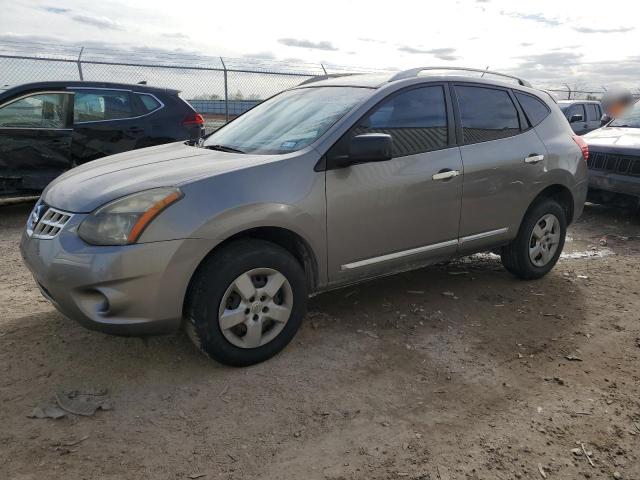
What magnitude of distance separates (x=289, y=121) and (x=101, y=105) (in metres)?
4.38

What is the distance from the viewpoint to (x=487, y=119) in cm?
439

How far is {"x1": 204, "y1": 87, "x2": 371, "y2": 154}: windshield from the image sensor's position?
3594mm

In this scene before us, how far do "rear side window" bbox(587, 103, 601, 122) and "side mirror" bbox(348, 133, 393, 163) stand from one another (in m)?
15.1

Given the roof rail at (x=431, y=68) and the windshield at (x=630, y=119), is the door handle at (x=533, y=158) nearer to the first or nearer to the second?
the roof rail at (x=431, y=68)

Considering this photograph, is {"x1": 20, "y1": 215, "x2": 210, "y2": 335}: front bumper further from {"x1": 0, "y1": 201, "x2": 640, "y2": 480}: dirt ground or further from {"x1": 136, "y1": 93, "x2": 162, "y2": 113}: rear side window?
{"x1": 136, "y1": 93, "x2": 162, "y2": 113}: rear side window

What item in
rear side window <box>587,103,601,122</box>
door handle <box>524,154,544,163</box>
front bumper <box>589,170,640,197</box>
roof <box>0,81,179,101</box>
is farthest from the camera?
rear side window <box>587,103,601,122</box>

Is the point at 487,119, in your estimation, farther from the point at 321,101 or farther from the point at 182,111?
the point at 182,111

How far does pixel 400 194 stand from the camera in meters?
3.72

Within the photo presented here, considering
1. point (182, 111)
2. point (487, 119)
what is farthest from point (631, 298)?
point (182, 111)

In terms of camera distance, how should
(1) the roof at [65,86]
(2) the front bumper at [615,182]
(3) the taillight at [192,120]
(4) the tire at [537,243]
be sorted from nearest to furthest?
(4) the tire at [537,243]
(1) the roof at [65,86]
(2) the front bumper at [615,182]
(3) the taillight at [192,120]

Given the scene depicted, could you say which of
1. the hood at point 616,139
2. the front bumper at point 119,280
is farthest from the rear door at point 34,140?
the hood at point 616,139

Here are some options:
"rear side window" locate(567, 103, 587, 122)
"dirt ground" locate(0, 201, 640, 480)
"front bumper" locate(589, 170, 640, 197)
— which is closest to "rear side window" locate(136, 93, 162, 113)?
"dirt ground" locate(0, 201, 640, 480)

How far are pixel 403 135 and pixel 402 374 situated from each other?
64.6 inches

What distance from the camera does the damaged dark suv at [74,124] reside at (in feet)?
21.9
